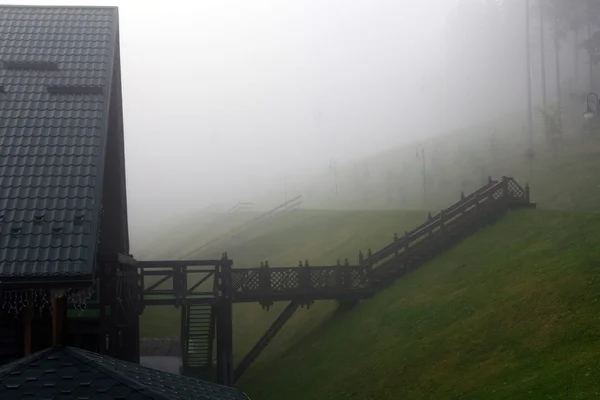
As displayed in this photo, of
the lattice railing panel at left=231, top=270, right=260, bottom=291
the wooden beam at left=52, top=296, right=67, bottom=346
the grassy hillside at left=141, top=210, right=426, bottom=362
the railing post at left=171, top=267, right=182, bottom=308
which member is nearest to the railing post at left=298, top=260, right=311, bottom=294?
the lattice railing panel at left=231, top=270, right=260, bottom=291

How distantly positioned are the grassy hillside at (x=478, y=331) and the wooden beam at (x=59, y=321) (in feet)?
33.4

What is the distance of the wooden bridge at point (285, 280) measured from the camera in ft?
86.8

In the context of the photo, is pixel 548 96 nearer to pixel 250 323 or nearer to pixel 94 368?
pixel 250 323

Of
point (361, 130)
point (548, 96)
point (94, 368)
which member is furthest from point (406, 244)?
point (361, 130)

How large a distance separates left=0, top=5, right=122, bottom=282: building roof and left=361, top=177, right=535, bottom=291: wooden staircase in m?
17.2

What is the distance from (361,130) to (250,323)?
11659 centimetres

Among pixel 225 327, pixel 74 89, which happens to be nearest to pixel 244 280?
pixel 225 327

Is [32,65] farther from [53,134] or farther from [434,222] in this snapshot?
[434,222]

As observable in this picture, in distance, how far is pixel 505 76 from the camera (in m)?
111

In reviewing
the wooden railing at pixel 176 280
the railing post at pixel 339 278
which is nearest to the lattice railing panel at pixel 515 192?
the railing post at pixel 339 278

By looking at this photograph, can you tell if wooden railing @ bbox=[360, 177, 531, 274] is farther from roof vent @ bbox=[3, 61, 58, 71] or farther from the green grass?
roof vent @ bbox=[3, 61, 58, 71]

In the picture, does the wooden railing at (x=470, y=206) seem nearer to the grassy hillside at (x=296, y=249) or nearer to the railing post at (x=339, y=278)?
the railing post at (x=339, y=278)

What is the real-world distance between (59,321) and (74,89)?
547 centimetres

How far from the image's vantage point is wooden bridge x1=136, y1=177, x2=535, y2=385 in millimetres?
26453
